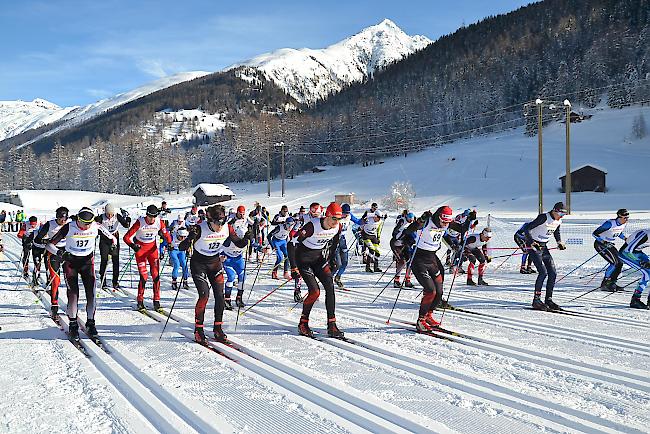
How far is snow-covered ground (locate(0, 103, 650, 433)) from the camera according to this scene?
471cm

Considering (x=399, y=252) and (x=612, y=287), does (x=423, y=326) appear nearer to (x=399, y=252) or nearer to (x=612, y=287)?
(x=399, y=252)

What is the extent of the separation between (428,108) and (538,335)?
4160 inches

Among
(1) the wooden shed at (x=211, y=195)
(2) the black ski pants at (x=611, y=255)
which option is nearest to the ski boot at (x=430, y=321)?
(2) the black ski pants at (x=611, y=255)

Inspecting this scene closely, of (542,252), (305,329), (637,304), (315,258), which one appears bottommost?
(637,304)

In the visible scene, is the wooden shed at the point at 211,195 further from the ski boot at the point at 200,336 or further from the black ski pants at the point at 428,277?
the ski boot at the point at 200,336

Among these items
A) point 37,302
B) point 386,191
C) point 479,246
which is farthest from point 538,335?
point 386,191

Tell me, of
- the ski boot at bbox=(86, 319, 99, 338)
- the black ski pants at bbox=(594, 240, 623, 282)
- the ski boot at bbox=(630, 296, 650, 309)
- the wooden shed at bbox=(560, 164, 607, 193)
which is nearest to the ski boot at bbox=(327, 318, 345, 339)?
the ski boot at bbox=(86, 319, 99, 338)

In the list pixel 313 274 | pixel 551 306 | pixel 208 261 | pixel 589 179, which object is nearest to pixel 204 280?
pixel 208 261

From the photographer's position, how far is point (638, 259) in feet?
34.1

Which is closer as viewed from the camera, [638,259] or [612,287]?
[638,259]

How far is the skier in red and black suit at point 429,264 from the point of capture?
26.8ft

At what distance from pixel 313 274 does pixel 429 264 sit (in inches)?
73.5

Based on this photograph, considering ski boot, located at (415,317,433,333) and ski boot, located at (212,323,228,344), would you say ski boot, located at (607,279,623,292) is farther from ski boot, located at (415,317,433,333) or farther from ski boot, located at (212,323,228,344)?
ski boot, located at (212,323,228,344)

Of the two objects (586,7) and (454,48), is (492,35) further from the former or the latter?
(586,7)
